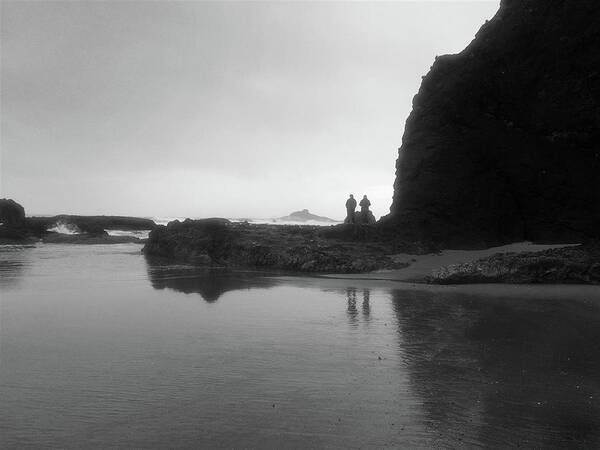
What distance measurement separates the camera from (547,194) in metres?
13.2

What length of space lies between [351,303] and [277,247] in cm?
674

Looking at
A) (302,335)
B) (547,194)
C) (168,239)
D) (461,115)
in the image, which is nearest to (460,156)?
(461,115)

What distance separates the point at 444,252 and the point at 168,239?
1083 centimetres

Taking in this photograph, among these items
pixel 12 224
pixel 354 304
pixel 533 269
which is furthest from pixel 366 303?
pixel 12 224

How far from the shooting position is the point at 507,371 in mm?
4566

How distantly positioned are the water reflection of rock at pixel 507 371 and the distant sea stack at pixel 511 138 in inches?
255

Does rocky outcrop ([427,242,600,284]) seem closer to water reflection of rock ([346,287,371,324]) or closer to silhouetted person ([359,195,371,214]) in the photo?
water reflection of rock ([346,287,371,324])

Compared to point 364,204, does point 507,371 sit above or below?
below

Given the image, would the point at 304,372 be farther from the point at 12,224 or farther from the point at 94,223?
the point at 94,223

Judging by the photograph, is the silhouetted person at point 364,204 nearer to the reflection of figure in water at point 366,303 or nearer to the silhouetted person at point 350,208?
the silhouetted person at point 350,208

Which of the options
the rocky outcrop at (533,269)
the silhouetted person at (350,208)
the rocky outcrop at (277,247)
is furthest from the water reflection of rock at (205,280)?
the silhouetted person at (350,208)

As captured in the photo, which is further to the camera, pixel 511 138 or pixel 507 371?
pixel 511 138

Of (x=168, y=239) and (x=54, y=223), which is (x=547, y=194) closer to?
(x=168, y=239)

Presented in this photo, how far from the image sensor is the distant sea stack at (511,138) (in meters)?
12.8
